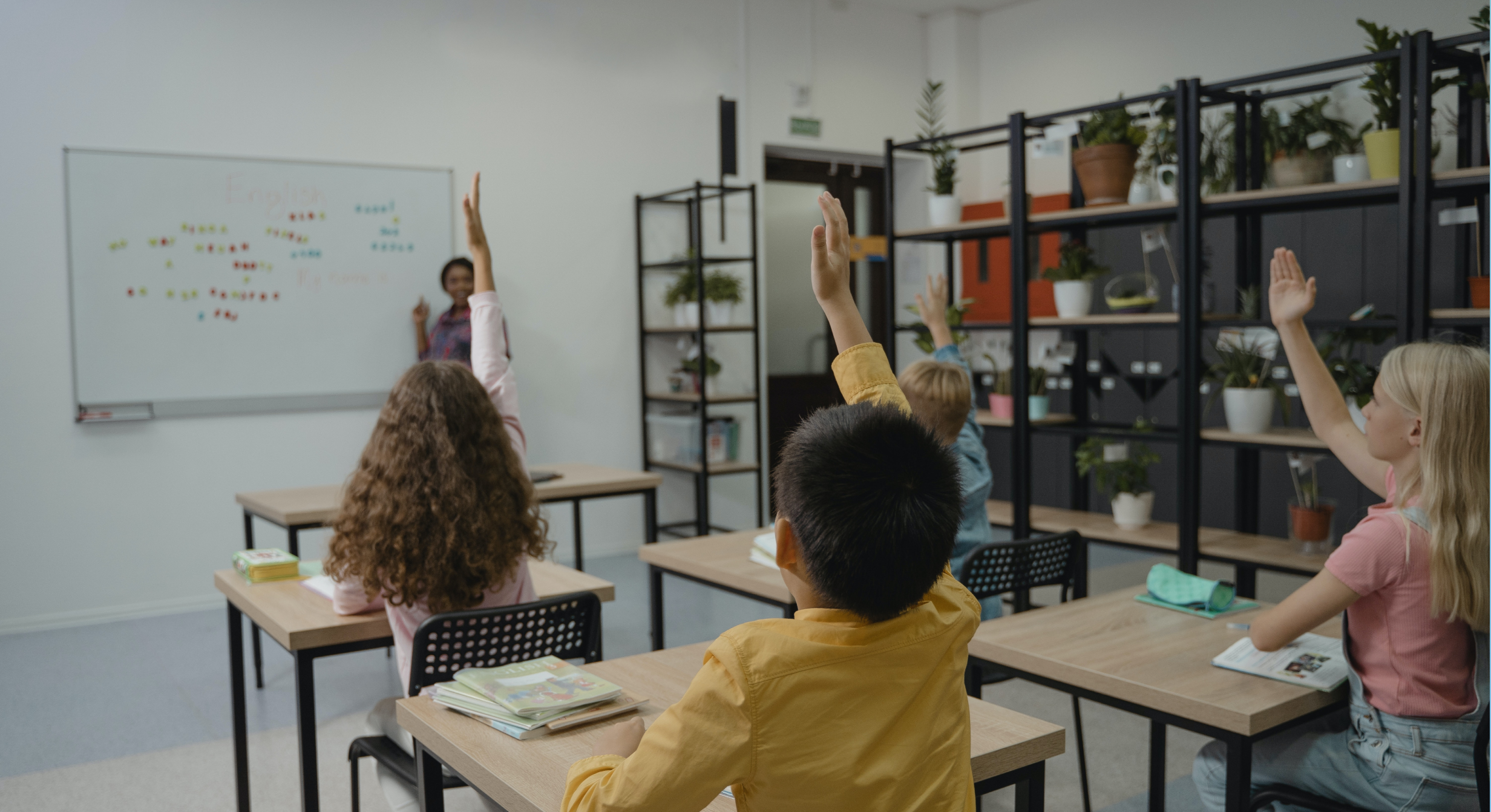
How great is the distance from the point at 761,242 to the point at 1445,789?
16.7 feet

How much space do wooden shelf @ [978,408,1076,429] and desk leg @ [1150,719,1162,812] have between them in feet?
6.18

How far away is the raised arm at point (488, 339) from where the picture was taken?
225cm

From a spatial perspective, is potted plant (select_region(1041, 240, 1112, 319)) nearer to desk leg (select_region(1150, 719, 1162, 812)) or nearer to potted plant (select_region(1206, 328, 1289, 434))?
potted plant (select_region(1206, 328, 1289, 434))

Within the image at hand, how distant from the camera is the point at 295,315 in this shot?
4.83m

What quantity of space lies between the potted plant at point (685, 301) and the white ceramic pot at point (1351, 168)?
3.10 m

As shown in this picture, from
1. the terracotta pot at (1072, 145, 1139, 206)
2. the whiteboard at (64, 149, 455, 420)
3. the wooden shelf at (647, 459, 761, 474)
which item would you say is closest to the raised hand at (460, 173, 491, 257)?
the terracotta pot at (1072, 145, 1139, 206)

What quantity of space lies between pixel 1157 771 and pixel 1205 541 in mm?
1500

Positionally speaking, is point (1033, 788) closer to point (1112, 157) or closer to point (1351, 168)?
point (1351, 168)

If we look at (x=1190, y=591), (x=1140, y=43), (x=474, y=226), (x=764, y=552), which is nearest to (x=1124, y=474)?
(x=1190, y=591)

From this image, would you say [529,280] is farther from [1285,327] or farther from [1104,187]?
[1285,327]

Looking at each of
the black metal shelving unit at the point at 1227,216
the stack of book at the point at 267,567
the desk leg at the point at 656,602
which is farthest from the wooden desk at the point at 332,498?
the black metal shelving unit at the point at 1227,216

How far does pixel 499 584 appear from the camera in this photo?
1970 mm

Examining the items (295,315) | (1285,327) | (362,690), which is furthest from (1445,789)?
(295,315)

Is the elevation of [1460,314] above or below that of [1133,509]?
above
